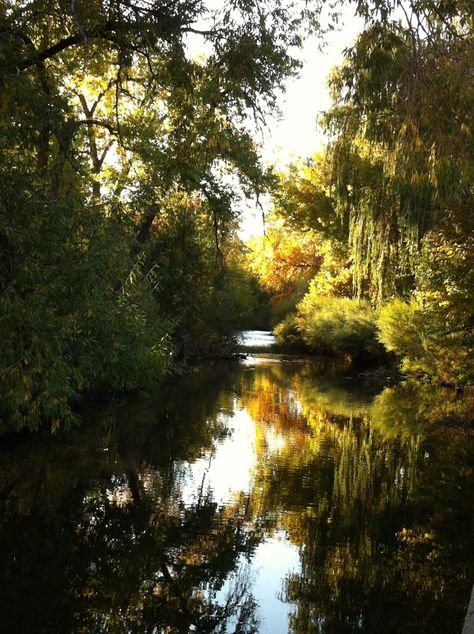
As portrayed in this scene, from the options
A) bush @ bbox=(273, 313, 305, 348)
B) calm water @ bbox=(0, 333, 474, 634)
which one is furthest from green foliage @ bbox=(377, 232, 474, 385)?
bush @ bbox=(273, 313, 305, 348)

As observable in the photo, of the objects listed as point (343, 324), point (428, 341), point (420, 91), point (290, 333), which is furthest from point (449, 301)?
point (290, 333)

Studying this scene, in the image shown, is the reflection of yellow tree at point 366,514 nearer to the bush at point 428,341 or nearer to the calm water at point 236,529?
the calm water at point 236,529

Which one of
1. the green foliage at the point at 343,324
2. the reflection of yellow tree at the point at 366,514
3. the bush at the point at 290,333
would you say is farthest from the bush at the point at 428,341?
the bush at the point at 290,333

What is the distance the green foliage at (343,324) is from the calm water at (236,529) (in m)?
15.2

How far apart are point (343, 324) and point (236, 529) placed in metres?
24.2

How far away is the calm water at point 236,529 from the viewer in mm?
5801

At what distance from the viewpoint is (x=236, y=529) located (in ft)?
26.1

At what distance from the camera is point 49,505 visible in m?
8.48

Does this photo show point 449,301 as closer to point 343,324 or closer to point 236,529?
point 236,529

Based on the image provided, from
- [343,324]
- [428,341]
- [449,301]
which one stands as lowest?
[343,324]

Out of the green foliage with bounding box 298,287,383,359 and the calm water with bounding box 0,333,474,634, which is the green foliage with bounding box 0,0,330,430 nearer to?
the calm water with bounding box 0,333,474,634

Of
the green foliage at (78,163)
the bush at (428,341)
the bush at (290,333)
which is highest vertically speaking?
the green foliage at (78,163)

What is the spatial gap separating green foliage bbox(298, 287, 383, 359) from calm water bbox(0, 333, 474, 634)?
15187 millimetres

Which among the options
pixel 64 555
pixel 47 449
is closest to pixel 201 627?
pixel 64 555
